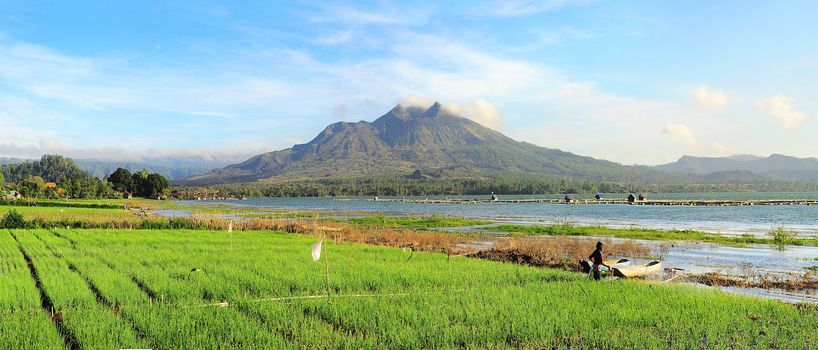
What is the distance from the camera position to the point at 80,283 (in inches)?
574

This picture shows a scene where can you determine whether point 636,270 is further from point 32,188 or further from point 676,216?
point 32,188

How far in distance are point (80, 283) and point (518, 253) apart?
673 inches

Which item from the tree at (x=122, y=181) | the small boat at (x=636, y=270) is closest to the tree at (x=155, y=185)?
A: the tree at (x=122, y=181)

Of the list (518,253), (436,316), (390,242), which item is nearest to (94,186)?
(390,242)

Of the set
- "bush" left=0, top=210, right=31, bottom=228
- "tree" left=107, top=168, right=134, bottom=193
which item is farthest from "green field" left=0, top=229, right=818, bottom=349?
"tree" left=107, top=168, right=134, bottom=193

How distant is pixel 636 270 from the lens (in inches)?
742

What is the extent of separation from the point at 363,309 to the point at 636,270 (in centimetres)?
1122

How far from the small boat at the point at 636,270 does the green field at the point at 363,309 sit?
1.44 metres

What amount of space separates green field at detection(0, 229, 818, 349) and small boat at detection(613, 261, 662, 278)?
4.74 ft

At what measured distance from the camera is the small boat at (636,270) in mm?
18250

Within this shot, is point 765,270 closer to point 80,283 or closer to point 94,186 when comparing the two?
point 80,283

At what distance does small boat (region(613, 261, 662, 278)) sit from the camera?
18250mm

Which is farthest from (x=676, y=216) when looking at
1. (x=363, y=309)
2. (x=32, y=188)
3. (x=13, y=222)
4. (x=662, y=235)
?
(x=32, y=188)

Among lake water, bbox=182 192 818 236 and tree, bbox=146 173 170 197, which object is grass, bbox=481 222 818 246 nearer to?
lake water, bbox=182 192 818 236
